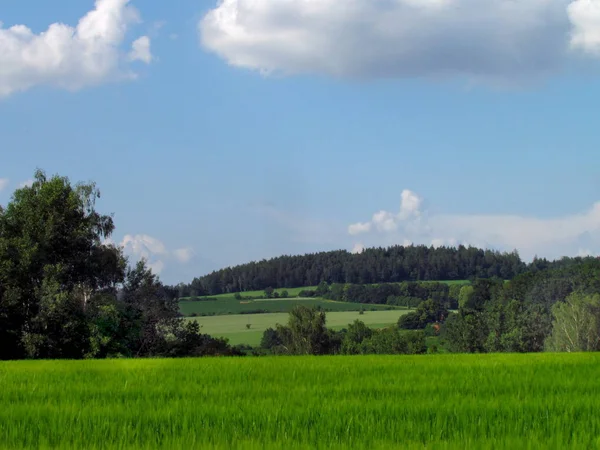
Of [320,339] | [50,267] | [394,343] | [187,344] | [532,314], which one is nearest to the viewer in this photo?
[50,267]

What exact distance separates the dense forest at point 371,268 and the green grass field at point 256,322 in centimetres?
1150

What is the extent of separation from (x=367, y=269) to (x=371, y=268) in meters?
1.41

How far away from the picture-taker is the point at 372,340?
126938 mm

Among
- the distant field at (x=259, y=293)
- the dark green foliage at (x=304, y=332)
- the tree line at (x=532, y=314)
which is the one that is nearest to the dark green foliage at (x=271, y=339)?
the dark green foliage at (x=304, y=332)

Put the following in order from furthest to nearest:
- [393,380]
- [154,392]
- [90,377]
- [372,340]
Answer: [372,340] → [90,377] → [393,380] → [154,392]

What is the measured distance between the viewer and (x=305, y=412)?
26.0ft

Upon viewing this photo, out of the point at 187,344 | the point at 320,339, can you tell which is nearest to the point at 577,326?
the point at 320,339

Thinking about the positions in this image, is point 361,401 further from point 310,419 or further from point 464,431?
point 464,431

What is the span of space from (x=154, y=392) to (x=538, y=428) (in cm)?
590

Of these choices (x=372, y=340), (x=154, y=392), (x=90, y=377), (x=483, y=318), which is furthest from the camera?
(x=372, y=340)

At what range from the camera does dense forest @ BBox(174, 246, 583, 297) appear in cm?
13512

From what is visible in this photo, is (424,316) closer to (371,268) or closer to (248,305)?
(371,268)

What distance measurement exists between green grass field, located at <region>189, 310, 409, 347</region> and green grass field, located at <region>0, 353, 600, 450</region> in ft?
215

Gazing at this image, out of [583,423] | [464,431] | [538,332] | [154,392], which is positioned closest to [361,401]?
[464,431]
